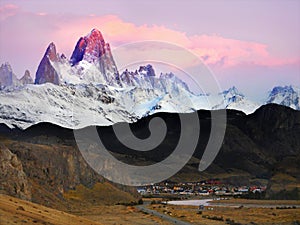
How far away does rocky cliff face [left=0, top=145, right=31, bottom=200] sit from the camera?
86.5 m

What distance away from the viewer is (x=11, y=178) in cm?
8869

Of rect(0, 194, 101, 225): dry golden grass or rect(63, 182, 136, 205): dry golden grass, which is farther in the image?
rect(63, 182, 136, 205): dry golden grass

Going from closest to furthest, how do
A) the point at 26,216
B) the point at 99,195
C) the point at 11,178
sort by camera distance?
the point at 26,216, the point at 11,178, the point at 99,195

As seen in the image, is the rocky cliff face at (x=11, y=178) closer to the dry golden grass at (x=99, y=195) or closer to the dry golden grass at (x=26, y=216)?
the dry golden grass at (x=26, y=216)

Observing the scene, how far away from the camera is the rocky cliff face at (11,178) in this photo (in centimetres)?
8646


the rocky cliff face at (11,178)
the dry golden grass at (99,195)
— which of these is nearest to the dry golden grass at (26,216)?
the rocky cliff face at (11,178)

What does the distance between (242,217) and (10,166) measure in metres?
39.3

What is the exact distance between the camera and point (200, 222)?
92188mm

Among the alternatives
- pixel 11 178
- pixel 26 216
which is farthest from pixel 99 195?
pixel 26 216

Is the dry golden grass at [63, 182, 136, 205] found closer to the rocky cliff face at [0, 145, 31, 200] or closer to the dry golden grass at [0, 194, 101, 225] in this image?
the rocky cliff face at [0, 145, 31, 200]

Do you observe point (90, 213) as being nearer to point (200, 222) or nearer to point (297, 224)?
point (200, 222)

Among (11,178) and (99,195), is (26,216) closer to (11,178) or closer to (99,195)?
(11,178)

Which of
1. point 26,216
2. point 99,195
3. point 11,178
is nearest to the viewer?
point 26,216

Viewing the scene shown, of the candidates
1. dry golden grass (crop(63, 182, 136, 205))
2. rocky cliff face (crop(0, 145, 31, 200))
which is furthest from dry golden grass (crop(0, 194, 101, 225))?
dry golden grass (crop(63, 182, 136, 205))
